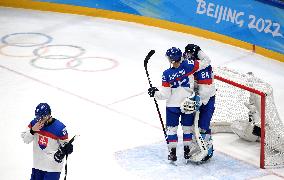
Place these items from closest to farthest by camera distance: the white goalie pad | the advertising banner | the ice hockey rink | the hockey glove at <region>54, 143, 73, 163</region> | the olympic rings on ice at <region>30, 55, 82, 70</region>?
the hockey glove at <region>54, 143, 73, 163</region>
the ice hockey rink
the white goalie pad
the advertising banner
the olympic rings on ice at <region>30, 55, 82, 70</region>

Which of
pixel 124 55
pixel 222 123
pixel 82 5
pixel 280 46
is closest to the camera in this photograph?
pixel 222 123

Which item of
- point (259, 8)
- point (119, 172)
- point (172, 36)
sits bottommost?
point (119, 172)

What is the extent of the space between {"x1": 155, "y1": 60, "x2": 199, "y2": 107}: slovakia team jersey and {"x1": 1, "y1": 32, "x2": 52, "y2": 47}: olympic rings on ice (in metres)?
4.63

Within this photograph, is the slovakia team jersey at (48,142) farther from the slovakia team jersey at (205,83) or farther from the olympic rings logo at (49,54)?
the olympic rings logo at (49,54)

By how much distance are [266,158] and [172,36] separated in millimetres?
4431

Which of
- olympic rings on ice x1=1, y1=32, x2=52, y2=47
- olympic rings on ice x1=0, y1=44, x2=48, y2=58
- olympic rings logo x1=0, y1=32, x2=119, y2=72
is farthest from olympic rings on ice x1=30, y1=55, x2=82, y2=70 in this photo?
olympic rings on ice x1=1, y1=32, x2=52, y2=47

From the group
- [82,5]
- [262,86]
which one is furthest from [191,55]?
[82,5]

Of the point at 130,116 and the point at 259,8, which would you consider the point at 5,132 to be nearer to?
the point at 130,116

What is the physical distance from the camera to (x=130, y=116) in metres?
7.45

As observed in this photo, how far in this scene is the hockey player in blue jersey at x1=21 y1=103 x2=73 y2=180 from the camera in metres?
4.63

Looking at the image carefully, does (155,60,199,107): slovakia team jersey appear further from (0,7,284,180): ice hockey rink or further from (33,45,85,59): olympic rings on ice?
(33,45,85,59): olympic rings on ice

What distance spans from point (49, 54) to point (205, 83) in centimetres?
415

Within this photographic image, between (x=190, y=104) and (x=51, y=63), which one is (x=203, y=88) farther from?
(x=51, y=63)

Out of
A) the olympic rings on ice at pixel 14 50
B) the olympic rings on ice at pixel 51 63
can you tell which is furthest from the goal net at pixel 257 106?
the olympic rings on ice at pixel 14 50
